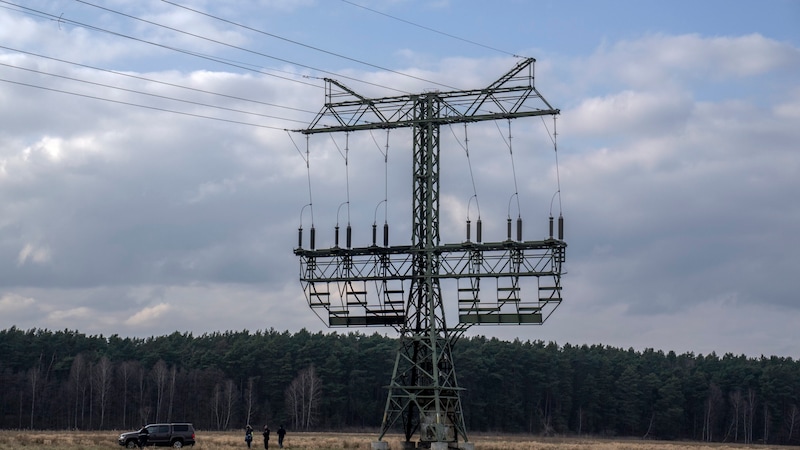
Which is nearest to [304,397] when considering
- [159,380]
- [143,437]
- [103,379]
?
[159,380]

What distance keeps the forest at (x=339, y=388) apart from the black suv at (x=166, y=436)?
6345 centimetres

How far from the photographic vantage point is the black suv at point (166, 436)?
63375 mm

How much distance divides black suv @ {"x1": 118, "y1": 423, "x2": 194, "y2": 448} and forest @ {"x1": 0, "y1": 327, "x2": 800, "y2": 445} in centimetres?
6345

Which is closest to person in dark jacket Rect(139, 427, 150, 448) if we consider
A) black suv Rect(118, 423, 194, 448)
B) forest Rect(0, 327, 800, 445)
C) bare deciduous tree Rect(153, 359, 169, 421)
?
black suv Rect(118, 423, 194, 448)

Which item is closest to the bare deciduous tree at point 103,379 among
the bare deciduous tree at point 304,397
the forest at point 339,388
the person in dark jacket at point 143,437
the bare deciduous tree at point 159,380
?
the forest at point 339,388

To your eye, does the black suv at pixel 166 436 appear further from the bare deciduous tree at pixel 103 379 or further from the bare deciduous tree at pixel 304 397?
the bare deciduous tree at pixel 103 379

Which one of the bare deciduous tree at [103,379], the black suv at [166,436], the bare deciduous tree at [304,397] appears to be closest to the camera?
the black suv at [166,436]

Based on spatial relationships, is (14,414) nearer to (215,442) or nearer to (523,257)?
(215,442)

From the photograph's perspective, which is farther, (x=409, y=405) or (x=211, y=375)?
(x=211, y=375)

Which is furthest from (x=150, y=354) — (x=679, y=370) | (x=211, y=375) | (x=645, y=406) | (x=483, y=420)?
(x=679, y=370)

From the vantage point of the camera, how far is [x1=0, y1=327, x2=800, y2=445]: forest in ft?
450

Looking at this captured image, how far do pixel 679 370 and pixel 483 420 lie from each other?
4493 cm

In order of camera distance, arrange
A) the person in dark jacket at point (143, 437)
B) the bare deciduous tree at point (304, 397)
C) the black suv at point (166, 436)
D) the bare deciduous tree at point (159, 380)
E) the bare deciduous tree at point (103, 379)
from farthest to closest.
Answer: the bare deciduous tree at point (159, 380), the bare deciduous tree at point (103, 379), the bare deciduous tree at point (304, 397), the black suv at point (166, 436), the person in dark jacket at point (143, 437)

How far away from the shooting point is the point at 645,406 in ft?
513
